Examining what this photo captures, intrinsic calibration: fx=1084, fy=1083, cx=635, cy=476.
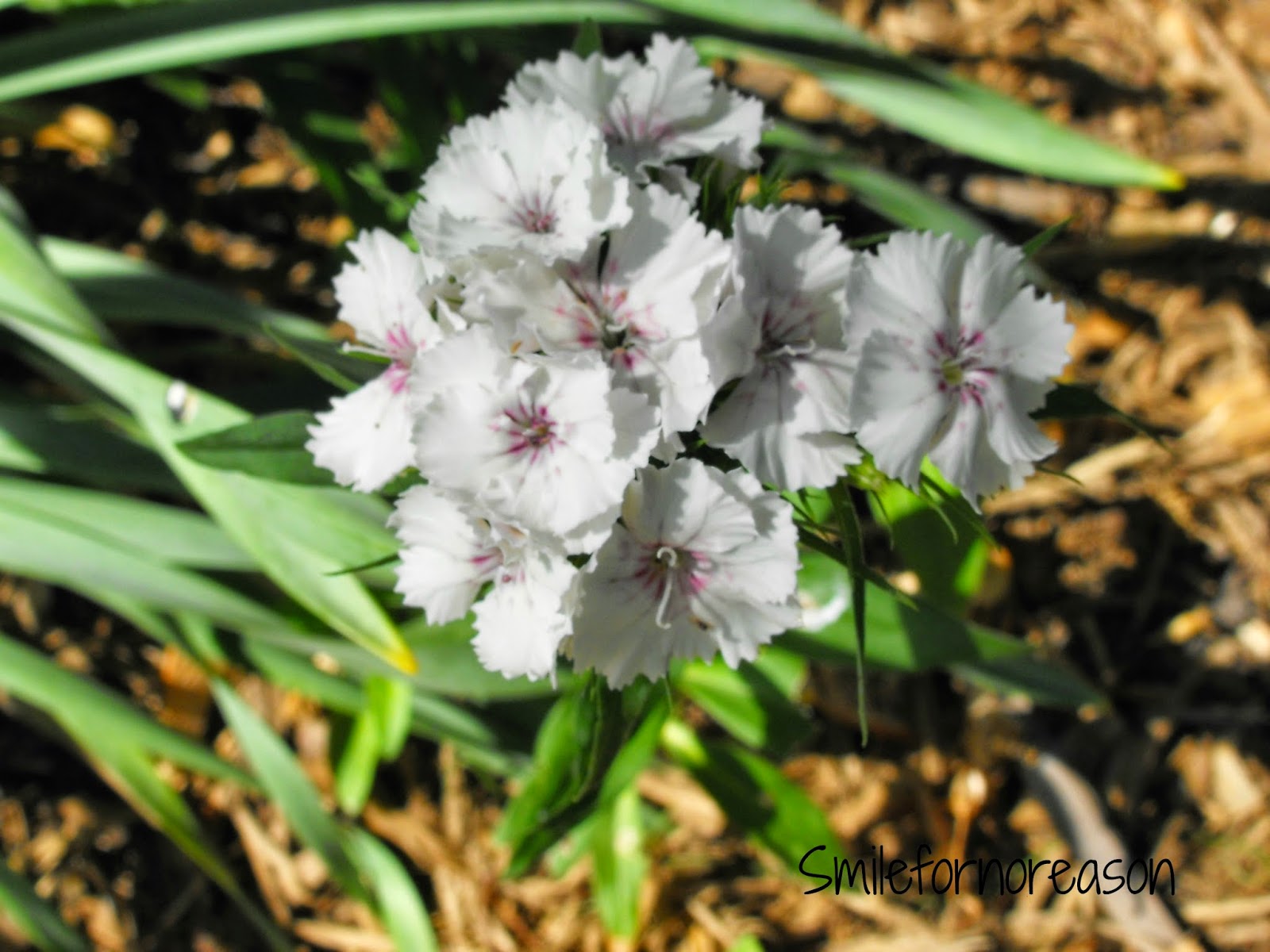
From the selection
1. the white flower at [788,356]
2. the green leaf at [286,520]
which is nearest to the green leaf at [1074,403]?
the white flower at [788,356]

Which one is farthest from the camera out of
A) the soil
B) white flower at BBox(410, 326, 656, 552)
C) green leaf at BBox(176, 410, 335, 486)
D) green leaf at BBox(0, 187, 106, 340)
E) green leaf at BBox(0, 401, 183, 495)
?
the soil

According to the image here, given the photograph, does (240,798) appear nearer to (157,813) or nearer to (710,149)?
(157,813)

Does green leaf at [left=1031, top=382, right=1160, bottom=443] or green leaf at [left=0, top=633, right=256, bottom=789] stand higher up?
green leaf at [left=1031, top=382, right=1160, bottom=443]

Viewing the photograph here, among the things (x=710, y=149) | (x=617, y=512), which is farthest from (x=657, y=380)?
(x=710, y=149)

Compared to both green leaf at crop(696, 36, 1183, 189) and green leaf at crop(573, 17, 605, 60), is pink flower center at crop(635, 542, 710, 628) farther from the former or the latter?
green leaf at crop(696, 36, 1183, 189)

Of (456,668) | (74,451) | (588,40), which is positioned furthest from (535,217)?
(74,451)

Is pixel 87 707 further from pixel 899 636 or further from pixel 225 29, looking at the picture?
pixel 899 636

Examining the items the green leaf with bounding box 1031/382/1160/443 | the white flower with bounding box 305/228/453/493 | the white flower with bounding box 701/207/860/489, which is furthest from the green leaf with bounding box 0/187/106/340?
the green leaf with bounding box 1031/382/1160/443
